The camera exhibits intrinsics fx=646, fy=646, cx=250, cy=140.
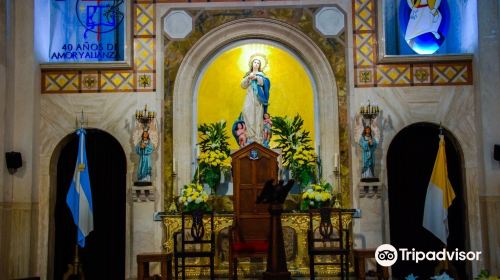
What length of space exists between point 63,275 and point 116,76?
3.56 m

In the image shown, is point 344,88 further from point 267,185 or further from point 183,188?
point 267,185

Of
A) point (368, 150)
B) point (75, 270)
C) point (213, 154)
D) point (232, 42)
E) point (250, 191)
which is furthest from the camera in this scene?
point (232, 42)

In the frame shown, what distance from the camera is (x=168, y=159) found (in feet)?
37.0

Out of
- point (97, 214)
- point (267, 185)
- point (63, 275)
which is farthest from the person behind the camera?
point (97, 214)

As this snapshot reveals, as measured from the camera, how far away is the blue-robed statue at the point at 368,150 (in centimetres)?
1086

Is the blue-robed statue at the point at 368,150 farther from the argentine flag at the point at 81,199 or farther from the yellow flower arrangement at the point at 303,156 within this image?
the argentine flag at the point at 81,199

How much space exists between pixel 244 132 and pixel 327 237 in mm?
2644

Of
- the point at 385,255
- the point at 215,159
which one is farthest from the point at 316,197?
the point at 215,159

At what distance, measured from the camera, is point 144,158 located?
35.9 ft

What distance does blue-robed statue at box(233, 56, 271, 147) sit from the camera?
11391mm

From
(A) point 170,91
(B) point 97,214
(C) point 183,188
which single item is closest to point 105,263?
(B) point 97,214

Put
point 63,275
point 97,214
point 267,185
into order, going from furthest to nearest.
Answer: point 97,214
point 63,275
point 267,185

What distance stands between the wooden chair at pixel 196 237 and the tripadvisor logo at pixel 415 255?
249cm

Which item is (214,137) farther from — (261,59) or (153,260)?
(153,260)
